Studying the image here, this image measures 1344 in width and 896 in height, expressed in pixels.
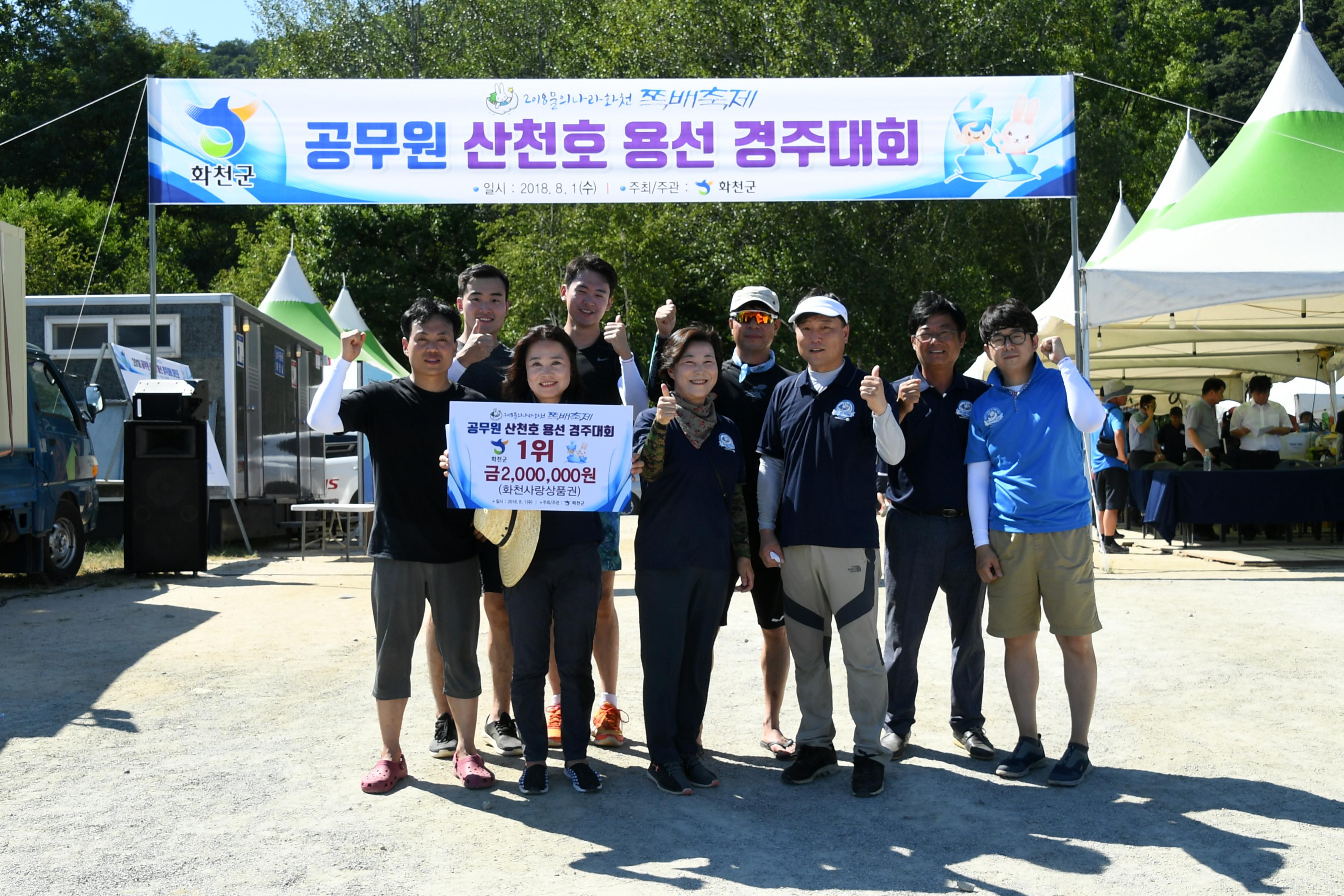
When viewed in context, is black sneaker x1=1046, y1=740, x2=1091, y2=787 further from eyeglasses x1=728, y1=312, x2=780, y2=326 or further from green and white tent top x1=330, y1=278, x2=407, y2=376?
green and white tent top x1=330, y1=278, x2=407, y2=376

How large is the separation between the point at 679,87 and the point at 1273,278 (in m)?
5.32

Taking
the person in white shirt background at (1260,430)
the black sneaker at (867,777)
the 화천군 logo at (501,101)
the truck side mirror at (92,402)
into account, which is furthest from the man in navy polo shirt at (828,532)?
the person in white shirt background at (1260,430)

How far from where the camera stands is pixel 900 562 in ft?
15.9

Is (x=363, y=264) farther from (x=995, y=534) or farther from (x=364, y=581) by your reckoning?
(x=995, y=534)

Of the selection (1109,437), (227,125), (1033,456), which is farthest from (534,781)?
(1109,437)

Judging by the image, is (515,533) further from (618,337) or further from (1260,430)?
(1260,430)

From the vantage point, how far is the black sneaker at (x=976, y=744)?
4.89 m

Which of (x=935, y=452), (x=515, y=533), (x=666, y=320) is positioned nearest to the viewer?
(x=515, y=533)

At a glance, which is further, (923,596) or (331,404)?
(923,596)

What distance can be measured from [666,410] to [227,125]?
7699 millimetres

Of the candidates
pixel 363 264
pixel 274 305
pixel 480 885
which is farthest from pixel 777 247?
pixel 480 885

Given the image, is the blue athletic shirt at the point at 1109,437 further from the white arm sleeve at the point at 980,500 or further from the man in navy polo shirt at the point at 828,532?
the man in navy polo shirt at the point at 828,532

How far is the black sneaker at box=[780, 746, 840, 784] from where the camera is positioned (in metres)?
4.55

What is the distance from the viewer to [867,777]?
4414mm
